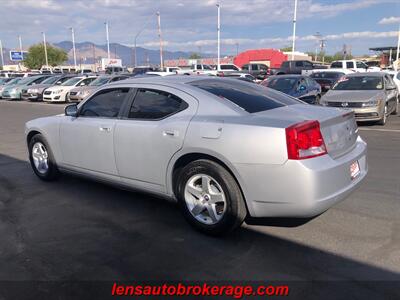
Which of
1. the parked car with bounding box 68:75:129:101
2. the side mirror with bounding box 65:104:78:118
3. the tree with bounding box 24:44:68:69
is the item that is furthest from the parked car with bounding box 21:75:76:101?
the tree with bounding box 24:44:68:69

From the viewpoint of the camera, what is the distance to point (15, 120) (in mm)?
15117

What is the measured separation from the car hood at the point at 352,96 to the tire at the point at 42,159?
28.6 ft

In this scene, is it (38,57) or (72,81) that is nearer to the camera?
(72,81)

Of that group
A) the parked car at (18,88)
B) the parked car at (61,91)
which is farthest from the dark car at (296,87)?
the parked car at (18,88)

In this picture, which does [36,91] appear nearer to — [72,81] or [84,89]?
[72,81]

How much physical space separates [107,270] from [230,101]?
79.1 inches

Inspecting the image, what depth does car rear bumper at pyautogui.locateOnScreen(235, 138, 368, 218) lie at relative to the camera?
3365mm

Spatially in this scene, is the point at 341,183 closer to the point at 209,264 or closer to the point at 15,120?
the point at 209,264

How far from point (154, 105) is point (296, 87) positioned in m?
10.3

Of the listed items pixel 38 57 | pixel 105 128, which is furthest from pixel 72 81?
pixel 38 57

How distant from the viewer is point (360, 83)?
42.2 ft

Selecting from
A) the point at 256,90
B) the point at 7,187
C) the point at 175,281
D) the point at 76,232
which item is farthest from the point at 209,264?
the point at 7,187

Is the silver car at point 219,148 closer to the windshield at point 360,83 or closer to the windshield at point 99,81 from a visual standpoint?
the windshield at point 360,83

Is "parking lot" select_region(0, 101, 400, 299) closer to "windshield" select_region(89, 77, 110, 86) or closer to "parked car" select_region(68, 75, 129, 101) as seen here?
"parked car" select_region(68, 75, 129, 101)
